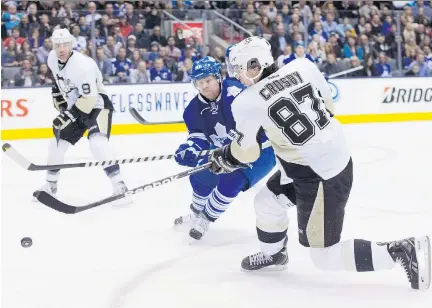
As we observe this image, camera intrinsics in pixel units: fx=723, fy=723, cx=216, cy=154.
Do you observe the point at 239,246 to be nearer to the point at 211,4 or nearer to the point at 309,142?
the point at 309,142

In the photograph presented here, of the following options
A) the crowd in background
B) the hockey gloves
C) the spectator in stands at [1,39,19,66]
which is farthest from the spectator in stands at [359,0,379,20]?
the hockey gloves

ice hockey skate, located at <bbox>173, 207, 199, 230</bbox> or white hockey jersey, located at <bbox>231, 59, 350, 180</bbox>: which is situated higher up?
white hockey jersey, located at <bbox>231, 59, 350, 180</bbox>

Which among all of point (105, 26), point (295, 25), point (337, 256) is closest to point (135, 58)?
point (105, 26)

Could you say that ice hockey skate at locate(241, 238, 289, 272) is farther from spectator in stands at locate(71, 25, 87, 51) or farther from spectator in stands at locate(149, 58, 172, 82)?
spectator in stands at locate(71, 25, 87, 51)

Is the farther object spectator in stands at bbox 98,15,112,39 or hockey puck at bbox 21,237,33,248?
spectator in stands at bbox 98,15,112,39

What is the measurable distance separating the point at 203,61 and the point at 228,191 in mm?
615

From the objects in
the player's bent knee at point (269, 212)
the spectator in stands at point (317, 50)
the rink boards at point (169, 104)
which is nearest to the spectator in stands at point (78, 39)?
the rink boards at point (169, 104)

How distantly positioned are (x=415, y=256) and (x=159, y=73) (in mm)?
5728

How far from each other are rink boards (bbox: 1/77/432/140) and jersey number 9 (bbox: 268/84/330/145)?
201 inches

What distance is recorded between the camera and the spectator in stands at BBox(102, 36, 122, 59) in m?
8.00

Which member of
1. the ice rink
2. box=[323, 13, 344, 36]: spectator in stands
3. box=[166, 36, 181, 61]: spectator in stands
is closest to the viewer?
the ice rink

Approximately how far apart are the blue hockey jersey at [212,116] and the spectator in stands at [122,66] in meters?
4.49

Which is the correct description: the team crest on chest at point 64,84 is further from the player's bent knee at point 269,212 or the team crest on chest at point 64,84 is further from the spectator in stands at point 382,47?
the spectator in stands at point 382,47

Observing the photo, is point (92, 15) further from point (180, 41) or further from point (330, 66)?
point (330, 66)
